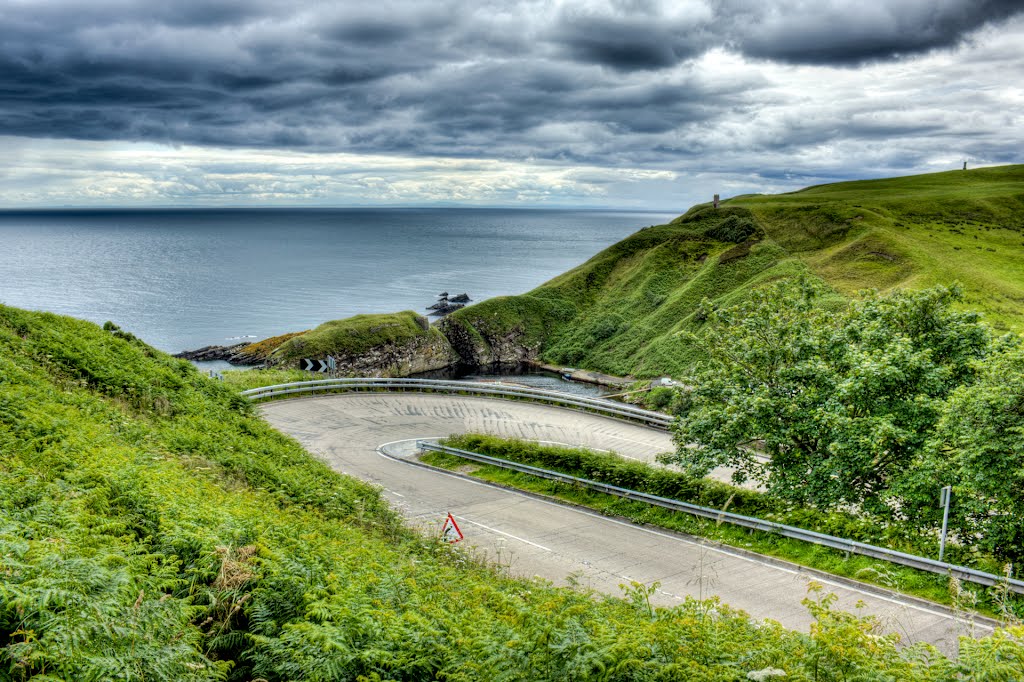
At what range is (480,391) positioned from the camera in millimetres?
41344

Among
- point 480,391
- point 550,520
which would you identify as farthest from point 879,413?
point 480,391

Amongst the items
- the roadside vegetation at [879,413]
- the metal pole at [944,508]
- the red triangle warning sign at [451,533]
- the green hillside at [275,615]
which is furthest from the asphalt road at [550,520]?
the roadside vegetation at [879,413]

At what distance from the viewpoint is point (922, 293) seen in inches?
821

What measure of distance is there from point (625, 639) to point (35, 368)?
19.4 metres

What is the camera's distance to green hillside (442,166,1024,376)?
3108 inches

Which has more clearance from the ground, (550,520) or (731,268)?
(731,268)

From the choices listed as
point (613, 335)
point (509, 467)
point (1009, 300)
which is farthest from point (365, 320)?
point (1009, 300)

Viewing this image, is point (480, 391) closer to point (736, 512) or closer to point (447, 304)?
point (736, 512)

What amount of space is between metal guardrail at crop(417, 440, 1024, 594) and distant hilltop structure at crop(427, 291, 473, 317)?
4107 inches

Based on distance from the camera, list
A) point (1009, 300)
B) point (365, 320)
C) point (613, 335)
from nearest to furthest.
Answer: point (1009, 300)
point (365, 320)
point (613, 335)

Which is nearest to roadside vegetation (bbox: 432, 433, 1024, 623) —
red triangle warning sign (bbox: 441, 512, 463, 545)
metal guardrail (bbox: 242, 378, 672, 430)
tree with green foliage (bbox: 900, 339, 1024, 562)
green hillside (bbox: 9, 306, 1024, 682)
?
tree with green foliage (bbox: 900, 339, 1024, 562)

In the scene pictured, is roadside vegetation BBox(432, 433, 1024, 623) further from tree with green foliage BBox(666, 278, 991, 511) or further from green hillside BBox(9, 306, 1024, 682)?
green hillside BBox(9, 306, 1024, 682)

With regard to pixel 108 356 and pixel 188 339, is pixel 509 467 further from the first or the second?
pixel 188 339

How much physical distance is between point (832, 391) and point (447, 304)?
119 metres
